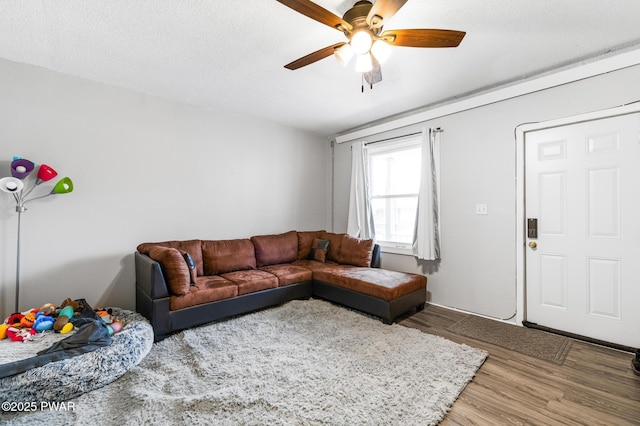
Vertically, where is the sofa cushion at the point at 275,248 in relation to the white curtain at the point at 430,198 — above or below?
below

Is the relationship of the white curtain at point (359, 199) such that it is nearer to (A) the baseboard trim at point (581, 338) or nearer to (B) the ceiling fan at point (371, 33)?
(A) the baseboard trim at point (581, 338)

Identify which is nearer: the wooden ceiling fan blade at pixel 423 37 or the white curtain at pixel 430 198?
the wooden ceiling fan blade at pixel 423 37

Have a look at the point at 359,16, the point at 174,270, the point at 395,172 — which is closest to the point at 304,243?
the point at 395,172

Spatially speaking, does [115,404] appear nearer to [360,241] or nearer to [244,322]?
[244,322]

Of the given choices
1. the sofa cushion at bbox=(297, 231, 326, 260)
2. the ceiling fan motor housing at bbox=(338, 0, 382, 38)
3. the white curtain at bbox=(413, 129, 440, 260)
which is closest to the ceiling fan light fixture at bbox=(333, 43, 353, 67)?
the ceiling fan motor housing at bbox=(338, 0, 382, 38)

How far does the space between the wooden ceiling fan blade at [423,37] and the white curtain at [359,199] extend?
265 cm

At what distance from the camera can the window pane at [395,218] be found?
4176mm

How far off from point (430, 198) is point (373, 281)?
4.54 feet

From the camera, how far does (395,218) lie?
4.38 metres

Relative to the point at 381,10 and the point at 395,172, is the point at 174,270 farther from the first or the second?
the point at 395,172

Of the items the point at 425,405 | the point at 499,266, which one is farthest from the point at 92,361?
the point at 499,266

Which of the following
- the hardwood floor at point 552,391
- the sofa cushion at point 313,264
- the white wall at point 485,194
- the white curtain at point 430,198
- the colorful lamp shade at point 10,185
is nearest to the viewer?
the hardwood floor at point 552,391

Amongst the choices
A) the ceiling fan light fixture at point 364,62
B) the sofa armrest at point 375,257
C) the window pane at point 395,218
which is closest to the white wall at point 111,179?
the sofa armrest at point 375,257

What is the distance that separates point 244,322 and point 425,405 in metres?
1.96
